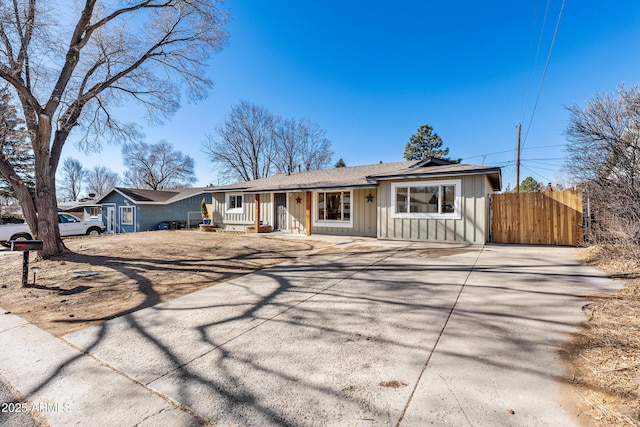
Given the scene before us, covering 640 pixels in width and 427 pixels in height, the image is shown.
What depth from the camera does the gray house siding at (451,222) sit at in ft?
29.7

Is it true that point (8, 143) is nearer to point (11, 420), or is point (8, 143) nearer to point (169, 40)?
point (169, 40)

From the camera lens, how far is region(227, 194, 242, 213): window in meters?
16.3

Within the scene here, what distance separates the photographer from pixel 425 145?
3178cm

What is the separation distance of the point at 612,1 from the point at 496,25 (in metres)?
4.26

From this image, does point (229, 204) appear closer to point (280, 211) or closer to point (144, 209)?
point (280, 211)

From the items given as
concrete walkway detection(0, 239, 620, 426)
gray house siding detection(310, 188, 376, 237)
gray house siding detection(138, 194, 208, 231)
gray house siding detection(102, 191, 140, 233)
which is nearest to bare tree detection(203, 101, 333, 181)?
gray house siding detection(138, 194, 208, 231)

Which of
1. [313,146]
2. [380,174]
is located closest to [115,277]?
[380,174]

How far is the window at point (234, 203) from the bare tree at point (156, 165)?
101 feet

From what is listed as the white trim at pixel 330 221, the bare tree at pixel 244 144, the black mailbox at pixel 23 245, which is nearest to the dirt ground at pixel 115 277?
the black mailbox at pixel 23 245

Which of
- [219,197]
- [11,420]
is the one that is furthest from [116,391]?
[219,197]

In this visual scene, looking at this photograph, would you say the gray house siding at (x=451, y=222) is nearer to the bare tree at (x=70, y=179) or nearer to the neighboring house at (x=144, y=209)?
the neighboring house at (x=144, y=209)

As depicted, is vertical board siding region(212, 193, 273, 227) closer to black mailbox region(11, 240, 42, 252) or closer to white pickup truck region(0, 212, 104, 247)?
white pickup truck region(0, 212, 104, 247)

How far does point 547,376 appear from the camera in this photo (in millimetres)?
2064

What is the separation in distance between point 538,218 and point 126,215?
88.8ft
